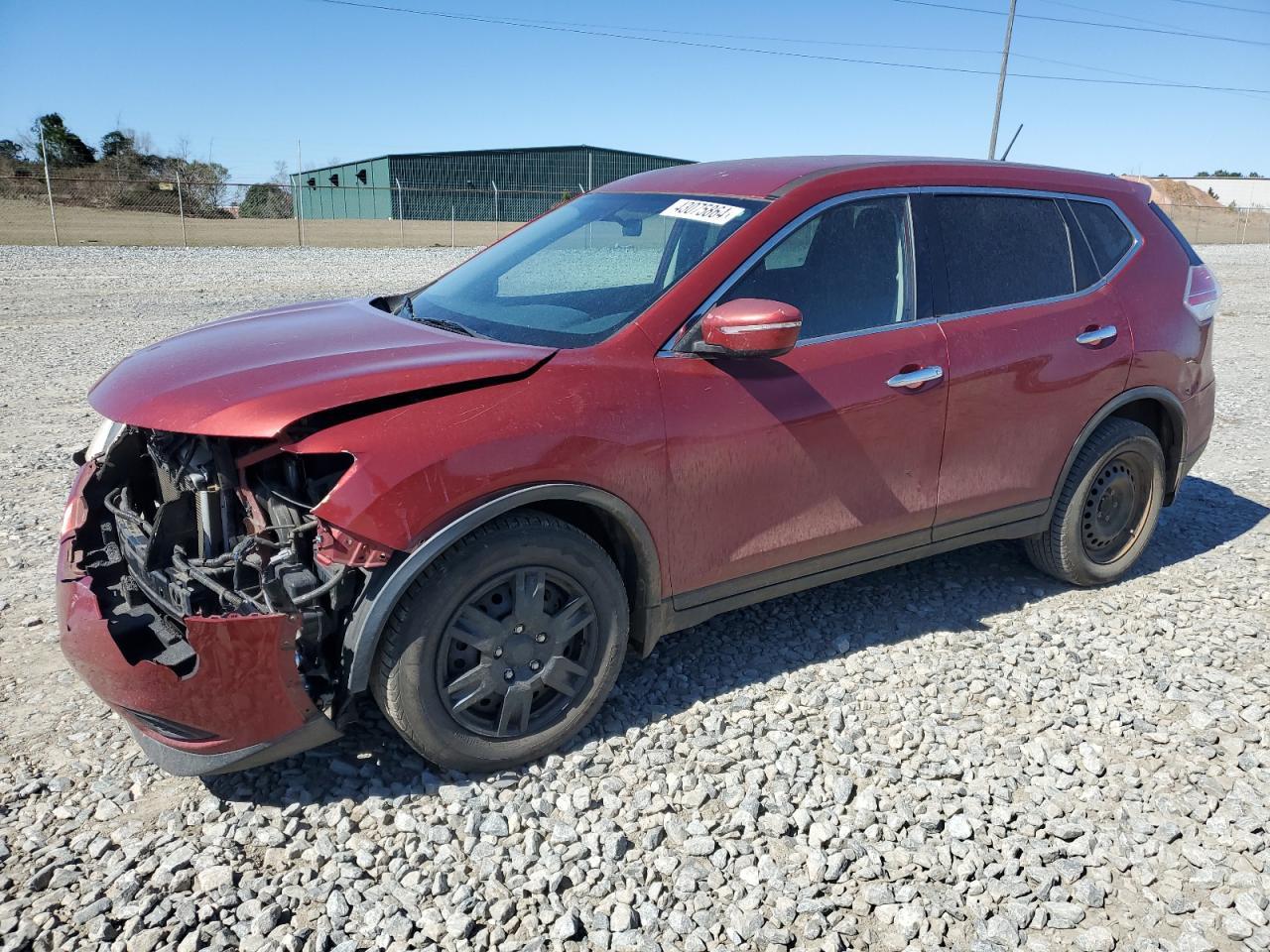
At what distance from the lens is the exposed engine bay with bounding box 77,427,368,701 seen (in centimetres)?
271

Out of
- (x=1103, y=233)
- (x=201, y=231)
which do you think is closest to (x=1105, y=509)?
(x=1103, y=233)

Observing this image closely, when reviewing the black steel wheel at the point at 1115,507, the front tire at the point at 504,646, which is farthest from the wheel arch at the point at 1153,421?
the front tire at the point at 504,646

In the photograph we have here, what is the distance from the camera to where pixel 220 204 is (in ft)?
99.9

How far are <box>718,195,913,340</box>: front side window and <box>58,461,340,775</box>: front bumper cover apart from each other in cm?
188

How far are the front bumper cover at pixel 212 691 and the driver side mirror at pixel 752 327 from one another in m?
1.60

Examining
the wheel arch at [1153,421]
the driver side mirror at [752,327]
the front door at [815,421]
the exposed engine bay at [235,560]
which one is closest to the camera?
the exposed engine bay at [235,560]

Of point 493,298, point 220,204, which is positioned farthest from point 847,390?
point 220,204

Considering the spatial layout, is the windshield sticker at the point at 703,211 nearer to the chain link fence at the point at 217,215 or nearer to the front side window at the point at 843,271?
the front side window at the point at 843,271

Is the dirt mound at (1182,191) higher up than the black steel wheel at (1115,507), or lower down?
higher up

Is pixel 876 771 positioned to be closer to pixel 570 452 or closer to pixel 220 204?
pixel 570 452

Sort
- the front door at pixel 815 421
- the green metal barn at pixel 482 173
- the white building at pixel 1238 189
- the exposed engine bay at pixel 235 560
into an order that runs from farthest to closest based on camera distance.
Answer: the white building at pixel 1238 189 < the green metal barn at pixel 482 173 < the front door at pixel 815 421 < the exposed engine bay at pixel 235 560

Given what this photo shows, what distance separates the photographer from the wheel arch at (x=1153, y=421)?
442 cm

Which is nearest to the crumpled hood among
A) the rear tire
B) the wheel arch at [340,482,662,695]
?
the wheel arch at [340,482,662,695]

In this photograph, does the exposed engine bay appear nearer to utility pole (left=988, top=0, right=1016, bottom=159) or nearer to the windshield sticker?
the windshield sticker
